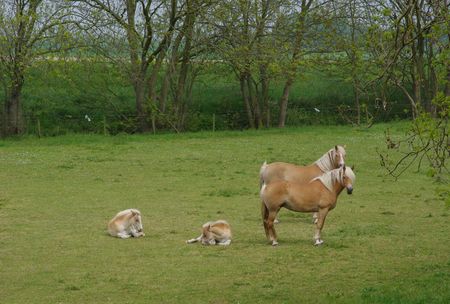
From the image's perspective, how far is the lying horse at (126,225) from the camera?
1531 centimetres

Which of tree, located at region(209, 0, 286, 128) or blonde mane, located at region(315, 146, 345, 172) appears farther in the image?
tree, located at region(209, 0, 286, 128)

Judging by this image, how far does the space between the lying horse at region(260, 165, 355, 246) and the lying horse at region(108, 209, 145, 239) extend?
2497 mm

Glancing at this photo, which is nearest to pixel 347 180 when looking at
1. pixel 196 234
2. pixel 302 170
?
pixel 302 170

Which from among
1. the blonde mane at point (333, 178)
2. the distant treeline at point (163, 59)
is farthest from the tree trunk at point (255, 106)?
the blonde mane at point (333, 178)

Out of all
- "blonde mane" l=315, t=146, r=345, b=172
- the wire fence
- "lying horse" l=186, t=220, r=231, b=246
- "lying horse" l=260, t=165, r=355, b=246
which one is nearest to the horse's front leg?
"lying horse" l=260, t=165, r=355, b=246

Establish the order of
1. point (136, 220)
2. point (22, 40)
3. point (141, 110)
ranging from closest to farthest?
point (136, 220)
point (22, 40)
point (141, 110)

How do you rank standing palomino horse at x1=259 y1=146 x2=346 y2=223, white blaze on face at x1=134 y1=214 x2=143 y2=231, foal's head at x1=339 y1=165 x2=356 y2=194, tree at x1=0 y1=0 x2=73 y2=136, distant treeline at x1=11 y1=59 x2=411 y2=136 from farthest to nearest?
distant treeline at x1=11 y1=59 x2=411 y2=136
tree at x1=0 y1=0 x2=73 y2=136
standing palomino horse at x1=259 y1=146 x2=346 y2=223
white blaze on face at x1=134 y1=214 x2=143 y2=231
foal's head at x1=339 y1=165 x2=356 y2=194

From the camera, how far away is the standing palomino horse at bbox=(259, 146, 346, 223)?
16.9 m

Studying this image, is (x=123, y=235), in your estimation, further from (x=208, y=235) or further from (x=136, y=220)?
(x=208, y=235)

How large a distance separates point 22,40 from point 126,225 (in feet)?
75.1

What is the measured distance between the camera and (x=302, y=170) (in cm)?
1723

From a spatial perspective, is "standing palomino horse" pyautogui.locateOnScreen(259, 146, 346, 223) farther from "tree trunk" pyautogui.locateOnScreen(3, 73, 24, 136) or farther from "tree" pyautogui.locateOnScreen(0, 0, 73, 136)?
"tree trunk" pyautogui.locateOnScreen(3, 73, 24, 136)

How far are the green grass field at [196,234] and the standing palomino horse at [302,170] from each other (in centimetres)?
97

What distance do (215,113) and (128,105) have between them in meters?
4.85
